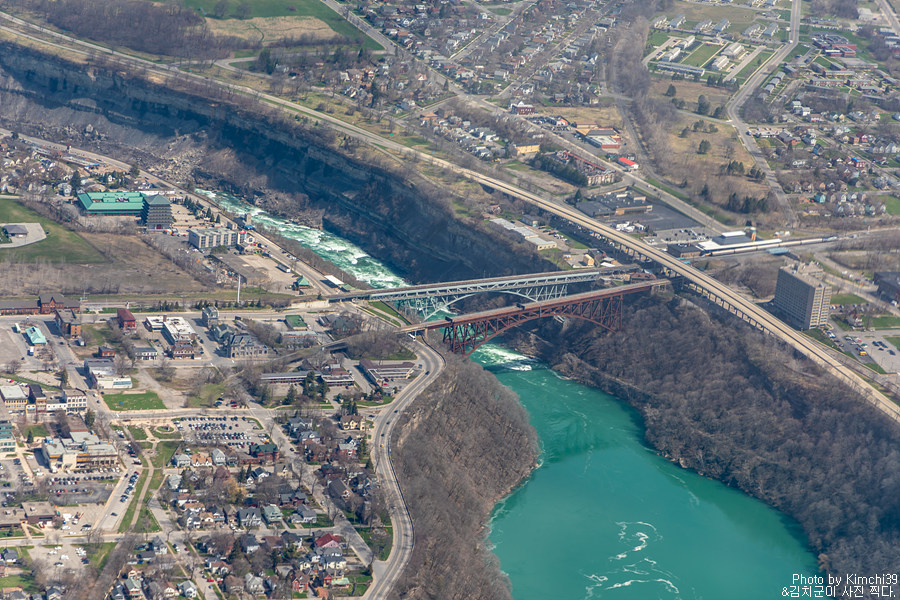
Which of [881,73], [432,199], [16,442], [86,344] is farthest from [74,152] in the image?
[881,73]

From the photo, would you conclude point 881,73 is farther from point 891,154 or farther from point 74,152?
point 74,152

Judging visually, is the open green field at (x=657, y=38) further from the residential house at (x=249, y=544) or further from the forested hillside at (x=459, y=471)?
the residential house at (x=249, y=544)

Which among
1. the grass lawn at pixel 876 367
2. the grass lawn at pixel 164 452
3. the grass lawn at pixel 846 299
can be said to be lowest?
the grass lawn at pixel 876 367

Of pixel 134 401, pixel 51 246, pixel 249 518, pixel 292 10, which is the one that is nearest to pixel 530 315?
pixel 134 401

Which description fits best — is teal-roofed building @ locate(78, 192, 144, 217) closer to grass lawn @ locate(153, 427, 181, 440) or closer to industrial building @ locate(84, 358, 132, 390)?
industrial building @ locate(84, 358, 132, 390)

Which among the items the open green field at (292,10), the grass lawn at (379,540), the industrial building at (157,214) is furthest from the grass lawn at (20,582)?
the open green field at (292,10)

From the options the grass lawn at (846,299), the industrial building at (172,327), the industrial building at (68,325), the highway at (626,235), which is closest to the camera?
the industrial building at (68,325)
